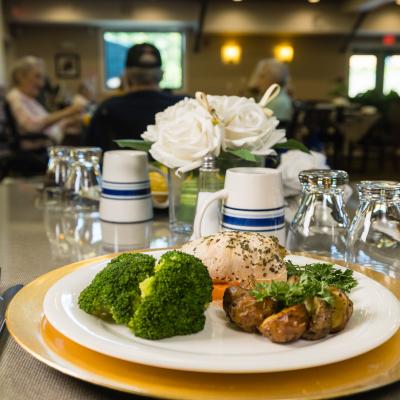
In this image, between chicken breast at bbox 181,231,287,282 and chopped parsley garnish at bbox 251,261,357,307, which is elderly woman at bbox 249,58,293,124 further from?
chopped parsley garnish at bbox 251,261,357,307

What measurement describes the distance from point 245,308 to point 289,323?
0.06 meters

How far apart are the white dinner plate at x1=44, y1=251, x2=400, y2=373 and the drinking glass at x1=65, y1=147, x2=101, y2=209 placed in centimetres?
87

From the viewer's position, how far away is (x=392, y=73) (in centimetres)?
1277

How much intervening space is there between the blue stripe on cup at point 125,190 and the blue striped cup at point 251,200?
13.6 inches

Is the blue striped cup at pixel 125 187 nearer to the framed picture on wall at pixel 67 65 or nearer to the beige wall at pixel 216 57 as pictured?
the beige wall at pixel 216 57

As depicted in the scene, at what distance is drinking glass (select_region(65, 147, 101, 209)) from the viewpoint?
5.15ft

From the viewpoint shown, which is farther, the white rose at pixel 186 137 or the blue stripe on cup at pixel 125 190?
the blue stripe on cup at pixel 125 190

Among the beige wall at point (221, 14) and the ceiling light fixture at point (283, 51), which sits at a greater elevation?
the beige wall at point (221, 14)

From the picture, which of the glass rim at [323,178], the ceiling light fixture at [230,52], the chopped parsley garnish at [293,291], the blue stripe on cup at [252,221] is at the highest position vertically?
the ceiling light fixture at [230,52]

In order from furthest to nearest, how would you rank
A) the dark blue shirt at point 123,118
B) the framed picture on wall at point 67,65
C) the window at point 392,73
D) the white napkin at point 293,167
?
the window at point 392,73 < the framed picture on wall at point 67,65 < the dark blue shirt at point 123,118 < the white napkin at point 293,167

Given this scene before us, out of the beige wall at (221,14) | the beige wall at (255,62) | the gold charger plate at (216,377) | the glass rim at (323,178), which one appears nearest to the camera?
the gold charger plate at (216,377)

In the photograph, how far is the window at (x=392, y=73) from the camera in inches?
492

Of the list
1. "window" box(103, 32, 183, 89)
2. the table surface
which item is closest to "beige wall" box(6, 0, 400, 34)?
"window" box(103, 32, 183, 89)

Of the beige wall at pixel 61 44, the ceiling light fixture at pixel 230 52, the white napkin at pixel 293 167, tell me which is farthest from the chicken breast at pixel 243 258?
the ceiling light fixture at pixel 230 52
